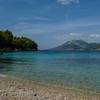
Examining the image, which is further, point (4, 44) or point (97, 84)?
point (4, 44)

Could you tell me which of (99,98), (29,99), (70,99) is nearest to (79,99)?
(70,99)

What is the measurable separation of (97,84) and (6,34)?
153 metres

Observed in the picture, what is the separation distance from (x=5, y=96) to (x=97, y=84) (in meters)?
12.3

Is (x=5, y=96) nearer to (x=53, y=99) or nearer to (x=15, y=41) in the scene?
(x=53, y=99)

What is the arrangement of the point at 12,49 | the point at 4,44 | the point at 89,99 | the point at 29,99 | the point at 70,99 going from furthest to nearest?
the point at 12,49 → the point at 4,44 → the point at 89,99 → the point at 70,99 → the point at 29,99

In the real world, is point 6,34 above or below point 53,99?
above

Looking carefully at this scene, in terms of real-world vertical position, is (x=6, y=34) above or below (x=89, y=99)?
above

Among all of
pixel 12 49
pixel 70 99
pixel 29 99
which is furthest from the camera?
pixel 12 49

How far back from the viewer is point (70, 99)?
45.5ft

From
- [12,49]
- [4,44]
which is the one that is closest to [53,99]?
[4,44]

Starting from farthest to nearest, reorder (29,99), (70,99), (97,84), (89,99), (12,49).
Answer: (12,49) → (97,84) → (89,99) → (70,99) → (29,99)

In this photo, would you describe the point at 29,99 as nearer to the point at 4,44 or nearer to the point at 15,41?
the point at 4,44

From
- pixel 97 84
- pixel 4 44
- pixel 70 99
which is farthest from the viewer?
pixel 4 44

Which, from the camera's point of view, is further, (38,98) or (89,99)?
(89,99)
